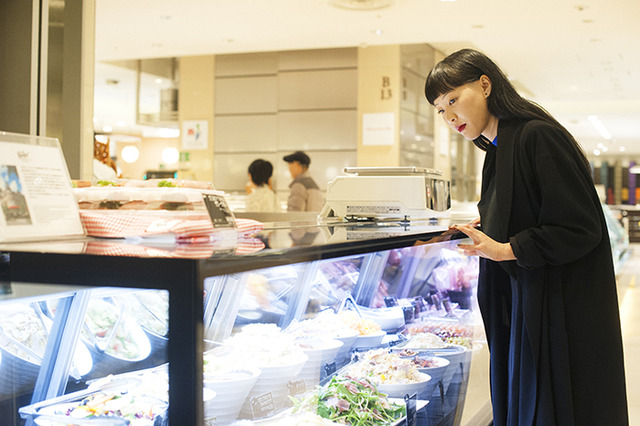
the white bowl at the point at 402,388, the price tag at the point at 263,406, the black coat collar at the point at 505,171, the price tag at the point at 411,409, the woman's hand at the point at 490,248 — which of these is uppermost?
the black coat collar at the point at 505,171

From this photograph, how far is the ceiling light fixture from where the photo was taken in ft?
52.6

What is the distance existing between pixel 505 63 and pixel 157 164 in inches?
432

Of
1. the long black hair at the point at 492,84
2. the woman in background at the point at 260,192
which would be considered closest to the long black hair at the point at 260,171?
the woman in background at the point at 260,192

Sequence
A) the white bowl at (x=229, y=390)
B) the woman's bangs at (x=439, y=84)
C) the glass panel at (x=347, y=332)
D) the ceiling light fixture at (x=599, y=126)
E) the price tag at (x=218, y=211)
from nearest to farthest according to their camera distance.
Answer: the white bowl at (x=229, y=390)
the glass panel at (x=347, y=332)
the price tag at (x=218, y=211)
the woman's bangs at (x=439, y=84)
the ceiling light fixture at (x=599, y=126)

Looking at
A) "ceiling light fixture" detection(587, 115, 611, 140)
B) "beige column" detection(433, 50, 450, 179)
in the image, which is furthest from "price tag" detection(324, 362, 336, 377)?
"ceiling light fixture" detection(587, 115, 611, 140)

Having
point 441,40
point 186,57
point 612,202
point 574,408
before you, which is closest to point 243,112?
point 186,57

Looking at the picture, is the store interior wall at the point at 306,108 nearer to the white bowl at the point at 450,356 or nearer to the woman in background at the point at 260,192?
the woman in background at the point at 260,192

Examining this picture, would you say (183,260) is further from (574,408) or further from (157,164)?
(157,164)

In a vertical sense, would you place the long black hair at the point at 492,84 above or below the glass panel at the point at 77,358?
above

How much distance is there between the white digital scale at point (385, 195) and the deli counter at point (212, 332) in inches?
10.1

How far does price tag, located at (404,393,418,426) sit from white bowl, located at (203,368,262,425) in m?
0.64

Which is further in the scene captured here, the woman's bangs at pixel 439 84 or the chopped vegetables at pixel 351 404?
the woman's bangs at pixel 439 84

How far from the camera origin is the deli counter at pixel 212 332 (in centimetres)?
100

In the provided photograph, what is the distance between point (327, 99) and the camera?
9242 millimetres
